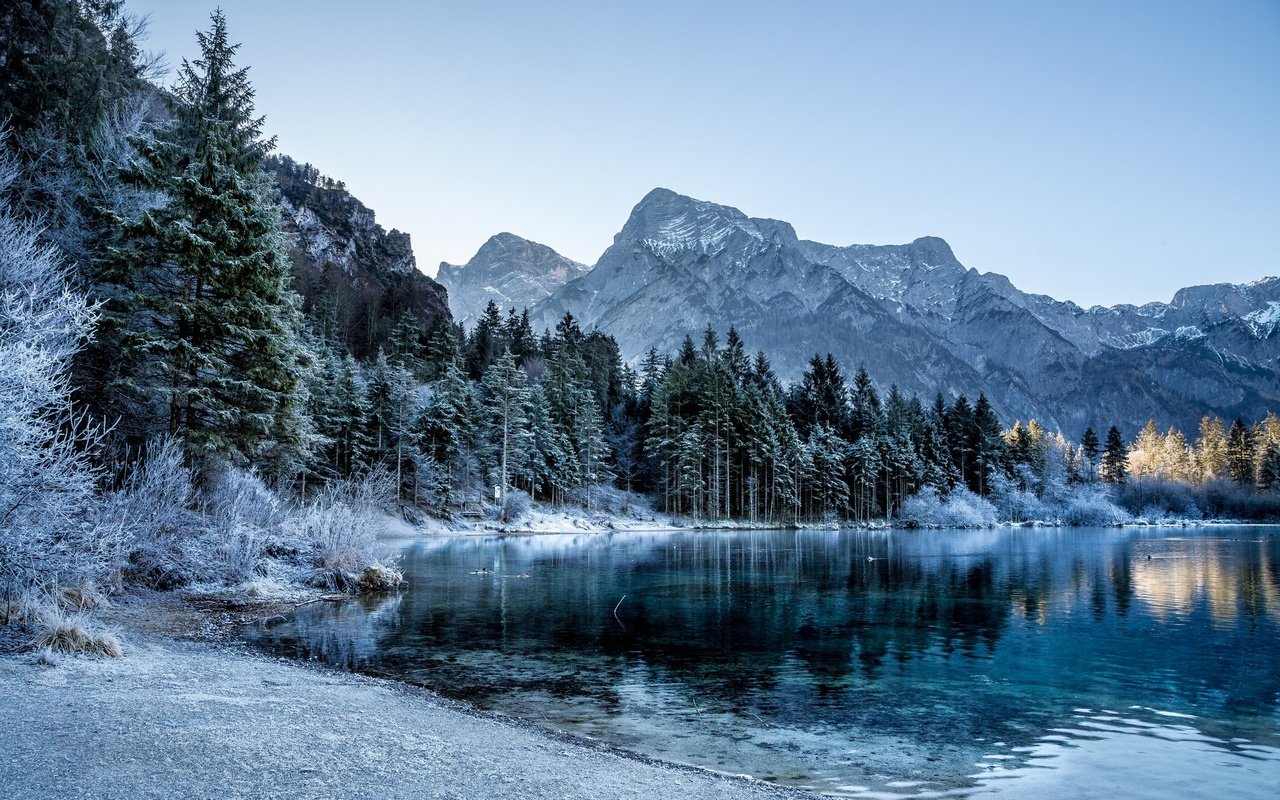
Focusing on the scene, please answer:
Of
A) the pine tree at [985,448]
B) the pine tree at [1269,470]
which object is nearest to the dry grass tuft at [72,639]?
the pine tree at [985,448]

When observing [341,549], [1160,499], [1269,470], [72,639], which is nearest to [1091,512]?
[1160,499]

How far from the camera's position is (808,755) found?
360 inches

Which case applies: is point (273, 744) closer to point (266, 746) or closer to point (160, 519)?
point (266, 746)

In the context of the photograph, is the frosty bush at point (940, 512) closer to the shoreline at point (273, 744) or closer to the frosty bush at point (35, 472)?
the shoreline at point (273, 744)

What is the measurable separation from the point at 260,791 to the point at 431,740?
2586 millimetres

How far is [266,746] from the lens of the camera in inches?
271

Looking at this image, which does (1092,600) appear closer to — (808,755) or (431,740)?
(808,755)

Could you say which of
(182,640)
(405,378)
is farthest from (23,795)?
(405,378)

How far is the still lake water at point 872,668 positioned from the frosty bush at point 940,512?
6452cm

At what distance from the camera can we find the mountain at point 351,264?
10100 centimetres

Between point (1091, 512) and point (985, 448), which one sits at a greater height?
point (985, 448)

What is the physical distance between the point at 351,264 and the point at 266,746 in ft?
457

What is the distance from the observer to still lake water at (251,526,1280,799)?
9.09m

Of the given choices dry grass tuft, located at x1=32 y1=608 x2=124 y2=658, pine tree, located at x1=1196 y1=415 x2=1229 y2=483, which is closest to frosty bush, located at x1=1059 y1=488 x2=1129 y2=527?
pine tree, located at x1=1196 y1=415 x2=1229 y2=483
